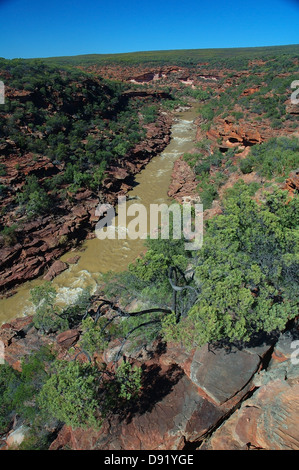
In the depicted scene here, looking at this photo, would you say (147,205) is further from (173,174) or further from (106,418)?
(106,418)

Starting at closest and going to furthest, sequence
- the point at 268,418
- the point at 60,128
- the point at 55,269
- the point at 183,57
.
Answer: the point at 268,418, the point at 55,269, the point at 60,128, the point at 183,57

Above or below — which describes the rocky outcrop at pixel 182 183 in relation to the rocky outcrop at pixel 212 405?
above

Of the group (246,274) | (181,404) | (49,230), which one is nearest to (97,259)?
(49,230)

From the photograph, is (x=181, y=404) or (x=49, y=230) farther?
(x=49, y=230)

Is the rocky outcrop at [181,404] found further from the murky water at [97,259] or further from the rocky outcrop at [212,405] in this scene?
the murky water at [97,259]

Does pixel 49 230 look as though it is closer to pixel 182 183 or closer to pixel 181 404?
pixel 182 183

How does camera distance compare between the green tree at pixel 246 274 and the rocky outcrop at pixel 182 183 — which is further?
the rocky outcrop at pixel 182 183

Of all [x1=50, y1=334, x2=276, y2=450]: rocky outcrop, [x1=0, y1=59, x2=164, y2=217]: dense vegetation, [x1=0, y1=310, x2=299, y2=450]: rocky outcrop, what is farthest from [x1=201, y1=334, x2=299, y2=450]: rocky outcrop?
[x1=0, y1=59, x2=164, y2=217]: dense vegetation

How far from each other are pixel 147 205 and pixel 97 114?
19803mm

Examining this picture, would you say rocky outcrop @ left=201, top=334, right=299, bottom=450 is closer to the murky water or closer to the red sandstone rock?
the murky water

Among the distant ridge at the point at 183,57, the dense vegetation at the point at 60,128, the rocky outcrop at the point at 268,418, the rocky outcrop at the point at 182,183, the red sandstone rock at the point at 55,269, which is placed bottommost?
the red sandstone rock at the point at 55,269

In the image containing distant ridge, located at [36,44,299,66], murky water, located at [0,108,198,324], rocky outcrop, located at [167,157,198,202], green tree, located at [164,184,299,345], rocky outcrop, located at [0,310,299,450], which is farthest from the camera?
distant ridge, located at [36,44,299,66]

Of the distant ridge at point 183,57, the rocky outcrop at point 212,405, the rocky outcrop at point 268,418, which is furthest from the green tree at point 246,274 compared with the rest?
the distant ridge at point 183,57

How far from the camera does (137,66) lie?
74.3m
